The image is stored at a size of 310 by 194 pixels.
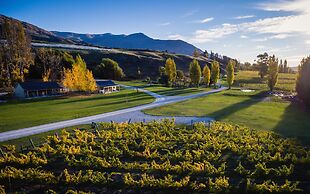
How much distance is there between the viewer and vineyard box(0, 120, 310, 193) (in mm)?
18859

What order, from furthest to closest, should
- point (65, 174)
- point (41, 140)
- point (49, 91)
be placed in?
1. point (49, 91)
2. point (41, 140)
3. point (65, 174)

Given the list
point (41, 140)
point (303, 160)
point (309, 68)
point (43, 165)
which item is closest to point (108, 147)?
point (43, 165)

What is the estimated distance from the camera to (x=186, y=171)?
21.3 meters

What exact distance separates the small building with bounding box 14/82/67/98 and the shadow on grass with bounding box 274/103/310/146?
191 feet

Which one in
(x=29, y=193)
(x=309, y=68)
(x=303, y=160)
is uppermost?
(x=309, y=68)

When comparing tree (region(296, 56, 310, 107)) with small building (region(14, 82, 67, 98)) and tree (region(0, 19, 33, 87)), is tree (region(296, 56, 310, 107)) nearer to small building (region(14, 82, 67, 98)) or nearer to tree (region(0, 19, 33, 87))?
small building (region(14, 82, 67, 98))

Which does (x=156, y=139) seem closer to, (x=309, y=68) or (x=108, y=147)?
(x=108, y=147)

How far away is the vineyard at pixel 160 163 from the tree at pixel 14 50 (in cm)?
5798

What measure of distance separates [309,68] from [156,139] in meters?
40.6

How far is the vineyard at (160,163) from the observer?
742 inches

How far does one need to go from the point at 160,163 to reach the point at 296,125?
906 inches

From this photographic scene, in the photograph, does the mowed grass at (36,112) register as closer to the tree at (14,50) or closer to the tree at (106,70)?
the tree at (14,50)

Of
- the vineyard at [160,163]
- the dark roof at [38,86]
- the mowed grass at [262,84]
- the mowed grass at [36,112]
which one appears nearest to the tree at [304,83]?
the vineyard at [160,163]

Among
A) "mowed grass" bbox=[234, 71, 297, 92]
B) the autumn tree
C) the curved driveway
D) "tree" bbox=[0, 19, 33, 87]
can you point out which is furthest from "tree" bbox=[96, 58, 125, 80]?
the curved driveway
